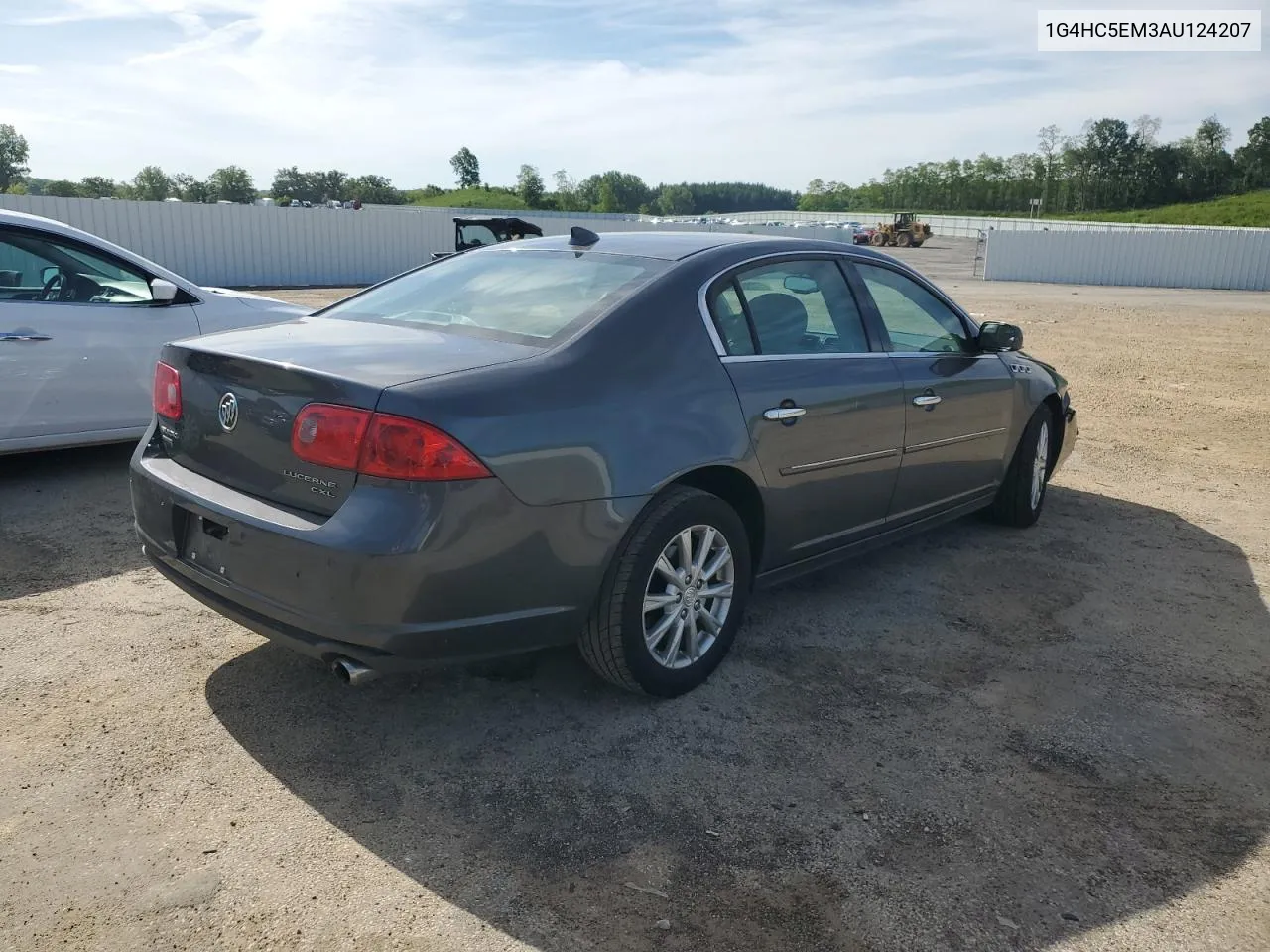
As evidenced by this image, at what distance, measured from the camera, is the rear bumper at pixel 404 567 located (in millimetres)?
2836

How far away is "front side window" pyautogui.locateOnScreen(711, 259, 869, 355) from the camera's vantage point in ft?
12.6

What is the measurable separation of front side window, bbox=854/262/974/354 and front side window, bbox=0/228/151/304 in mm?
4434

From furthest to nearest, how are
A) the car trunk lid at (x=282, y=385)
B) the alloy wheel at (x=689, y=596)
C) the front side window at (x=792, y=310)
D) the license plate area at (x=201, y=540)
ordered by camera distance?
the front side window at (x=792, y=310), the alloy wheel at (x=689, y=596), the license plate area at (x=201, y=540), the car trunk lid at (x=282, y=385)

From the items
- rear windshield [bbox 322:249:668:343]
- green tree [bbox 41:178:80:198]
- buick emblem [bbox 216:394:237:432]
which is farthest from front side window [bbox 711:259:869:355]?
green tree [bbox 41:178:80:198]

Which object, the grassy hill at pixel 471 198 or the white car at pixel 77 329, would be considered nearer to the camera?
the white car at pixel 77 329

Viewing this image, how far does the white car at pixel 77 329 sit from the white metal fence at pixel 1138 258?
29.9m

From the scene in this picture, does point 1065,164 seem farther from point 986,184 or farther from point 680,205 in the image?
point 680,205

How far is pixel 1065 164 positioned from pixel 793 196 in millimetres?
64091

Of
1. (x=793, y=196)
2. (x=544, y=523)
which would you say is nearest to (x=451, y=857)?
(x=544, y=523)

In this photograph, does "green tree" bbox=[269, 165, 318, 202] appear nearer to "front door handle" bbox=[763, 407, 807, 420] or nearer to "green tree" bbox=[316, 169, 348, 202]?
"green tree" bbox=[316, 169, 348, 202]

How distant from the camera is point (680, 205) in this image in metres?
139

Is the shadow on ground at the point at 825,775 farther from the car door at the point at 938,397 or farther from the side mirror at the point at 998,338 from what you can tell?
the side mirror at the point at 998,338

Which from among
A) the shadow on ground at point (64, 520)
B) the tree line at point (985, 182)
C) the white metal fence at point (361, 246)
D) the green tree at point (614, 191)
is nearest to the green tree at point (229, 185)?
the tree line at point (985, 182)

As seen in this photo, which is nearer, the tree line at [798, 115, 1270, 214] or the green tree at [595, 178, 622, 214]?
the tree line at [798, 115, 1270, 214]
